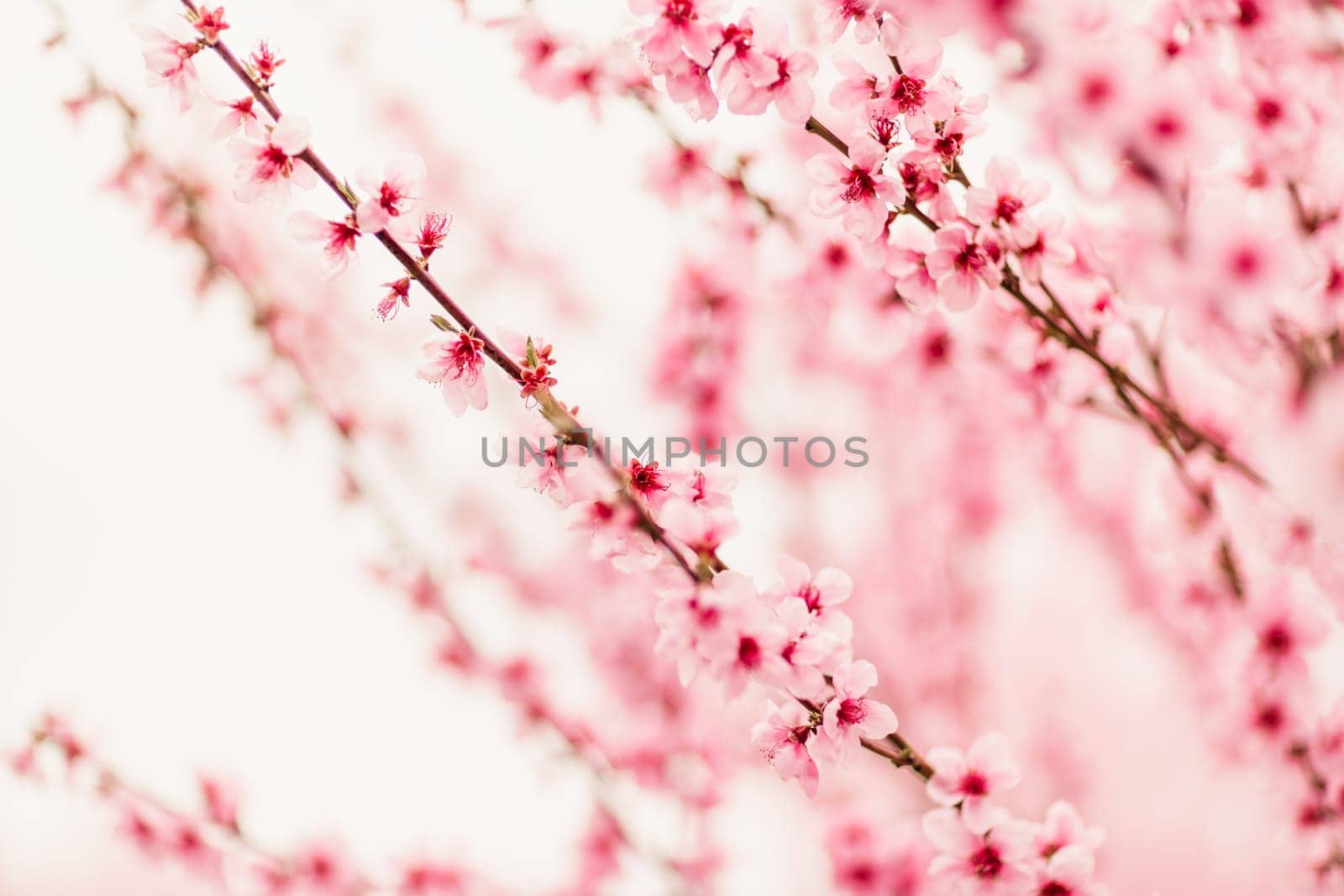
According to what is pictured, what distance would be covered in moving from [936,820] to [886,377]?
32.1 inches

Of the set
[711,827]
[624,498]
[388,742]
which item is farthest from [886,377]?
[388,742]

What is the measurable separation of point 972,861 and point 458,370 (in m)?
0.48

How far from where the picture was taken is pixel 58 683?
70.3 inches

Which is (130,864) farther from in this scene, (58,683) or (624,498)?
(624,498)

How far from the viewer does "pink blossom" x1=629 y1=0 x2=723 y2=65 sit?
19.3 inches

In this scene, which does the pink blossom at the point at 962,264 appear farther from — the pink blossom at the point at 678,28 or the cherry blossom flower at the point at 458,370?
the cherry blossom flower at the point at 458,370

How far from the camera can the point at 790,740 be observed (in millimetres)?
512

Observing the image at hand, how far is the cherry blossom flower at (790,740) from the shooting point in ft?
1.65

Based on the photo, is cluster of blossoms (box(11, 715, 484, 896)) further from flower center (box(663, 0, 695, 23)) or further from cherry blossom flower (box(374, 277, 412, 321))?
flower center (box(663, 0, 695, 23))

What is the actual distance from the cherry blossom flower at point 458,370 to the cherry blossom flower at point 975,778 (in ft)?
1.26

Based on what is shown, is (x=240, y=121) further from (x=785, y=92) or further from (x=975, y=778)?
(x=975, y=778)

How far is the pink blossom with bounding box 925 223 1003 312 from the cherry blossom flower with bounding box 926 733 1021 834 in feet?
0.98

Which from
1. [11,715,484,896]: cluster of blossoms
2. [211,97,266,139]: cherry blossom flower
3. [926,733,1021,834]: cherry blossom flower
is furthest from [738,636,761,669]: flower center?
[11,715,484,896]: cluster of blossoms

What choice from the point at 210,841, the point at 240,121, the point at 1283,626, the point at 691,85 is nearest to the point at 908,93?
the point at 691,85
